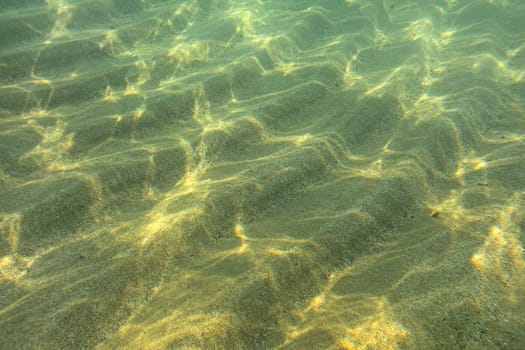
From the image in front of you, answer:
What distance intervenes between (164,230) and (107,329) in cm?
94

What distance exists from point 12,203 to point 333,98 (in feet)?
14.1

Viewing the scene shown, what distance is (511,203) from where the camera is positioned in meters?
3.15

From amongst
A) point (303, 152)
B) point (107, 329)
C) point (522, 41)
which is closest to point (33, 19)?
point (303, 152)

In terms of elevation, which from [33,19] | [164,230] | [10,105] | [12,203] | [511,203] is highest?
[33,19]

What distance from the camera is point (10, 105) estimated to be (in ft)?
15.0

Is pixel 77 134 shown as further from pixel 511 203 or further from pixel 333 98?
pixel 511 203

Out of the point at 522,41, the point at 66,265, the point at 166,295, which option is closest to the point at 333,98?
the point at 166,295

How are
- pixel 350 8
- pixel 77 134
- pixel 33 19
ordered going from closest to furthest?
pixel 77 134
pixel 33 19
pixel 350 8

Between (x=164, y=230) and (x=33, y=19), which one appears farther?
(x=33, y=19)

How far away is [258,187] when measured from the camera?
3518mm

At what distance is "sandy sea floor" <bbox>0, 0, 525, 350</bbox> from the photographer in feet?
8.01

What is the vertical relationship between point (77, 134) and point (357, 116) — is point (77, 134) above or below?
above

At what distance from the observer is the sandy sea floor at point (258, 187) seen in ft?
8.01

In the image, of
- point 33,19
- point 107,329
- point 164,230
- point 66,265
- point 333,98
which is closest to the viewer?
→ point 107,329
